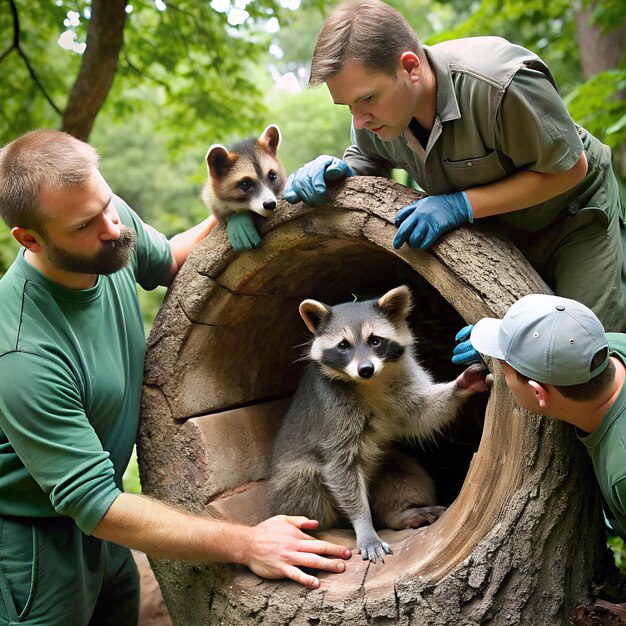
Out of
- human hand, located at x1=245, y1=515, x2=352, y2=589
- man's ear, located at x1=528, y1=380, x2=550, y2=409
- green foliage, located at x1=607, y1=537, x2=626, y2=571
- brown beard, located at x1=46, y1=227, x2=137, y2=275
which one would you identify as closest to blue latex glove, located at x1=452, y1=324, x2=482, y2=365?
man's ear, located at x1=528, y1=380, x2=550, y2=409

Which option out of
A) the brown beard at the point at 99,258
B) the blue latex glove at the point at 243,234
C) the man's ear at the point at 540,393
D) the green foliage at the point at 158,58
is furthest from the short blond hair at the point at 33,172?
the green foliage at the point at 158,58

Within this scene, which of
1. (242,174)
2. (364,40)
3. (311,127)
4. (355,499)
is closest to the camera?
(364,40)

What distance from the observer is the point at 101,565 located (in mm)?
3055

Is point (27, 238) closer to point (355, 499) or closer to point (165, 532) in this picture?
point (165, 532)

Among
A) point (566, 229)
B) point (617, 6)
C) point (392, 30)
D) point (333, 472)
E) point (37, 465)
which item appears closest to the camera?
point (392, 30)

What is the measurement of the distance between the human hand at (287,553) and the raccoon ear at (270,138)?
2.17m

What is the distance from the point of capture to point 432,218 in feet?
8.09

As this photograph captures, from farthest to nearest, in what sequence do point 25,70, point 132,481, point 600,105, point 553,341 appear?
point 132,481
point 25,70
point 600,105
point 553,341

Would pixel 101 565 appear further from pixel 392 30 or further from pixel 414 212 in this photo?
pixel 392 30

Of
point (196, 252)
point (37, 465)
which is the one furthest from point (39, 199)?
point (37, 465)

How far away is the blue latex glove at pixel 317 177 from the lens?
2738 millimetres

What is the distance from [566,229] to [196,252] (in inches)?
65.4

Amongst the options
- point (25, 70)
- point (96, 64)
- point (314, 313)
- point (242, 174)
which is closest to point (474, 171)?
point (314, 313)

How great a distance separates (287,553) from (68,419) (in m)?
1.01
